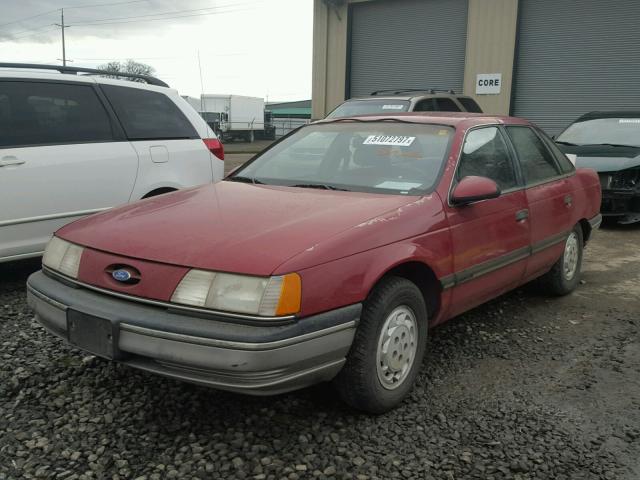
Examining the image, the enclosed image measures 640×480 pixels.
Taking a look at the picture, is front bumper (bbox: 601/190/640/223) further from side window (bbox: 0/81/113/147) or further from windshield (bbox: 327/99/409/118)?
side window (bbox: 0/81/113/147)

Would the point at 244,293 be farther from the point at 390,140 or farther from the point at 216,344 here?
the point at 390,140

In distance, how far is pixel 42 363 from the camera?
342 cm

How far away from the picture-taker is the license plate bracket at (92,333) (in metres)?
2.56

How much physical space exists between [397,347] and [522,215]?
1559 mm

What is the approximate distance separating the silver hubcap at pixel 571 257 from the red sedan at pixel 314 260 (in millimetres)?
758

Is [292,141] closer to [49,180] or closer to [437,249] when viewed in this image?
[437,249]

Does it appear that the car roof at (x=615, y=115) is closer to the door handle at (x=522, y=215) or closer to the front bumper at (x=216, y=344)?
the door handle at (x=522, y=215)

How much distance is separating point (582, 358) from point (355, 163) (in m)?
1.83

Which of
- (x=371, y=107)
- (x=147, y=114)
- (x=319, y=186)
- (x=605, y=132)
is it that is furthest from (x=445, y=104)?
(x=319, y=186)

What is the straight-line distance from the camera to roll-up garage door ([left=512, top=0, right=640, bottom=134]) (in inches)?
613

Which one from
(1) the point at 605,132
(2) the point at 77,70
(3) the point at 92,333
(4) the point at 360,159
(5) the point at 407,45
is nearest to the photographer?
(3) the point at 92,333

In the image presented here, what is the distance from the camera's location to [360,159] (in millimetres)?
3744

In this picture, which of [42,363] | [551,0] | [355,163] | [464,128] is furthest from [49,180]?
[551,0]

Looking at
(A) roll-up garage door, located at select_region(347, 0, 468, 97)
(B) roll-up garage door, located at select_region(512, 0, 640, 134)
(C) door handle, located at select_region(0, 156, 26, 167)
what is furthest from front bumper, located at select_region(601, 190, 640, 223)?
(A) roll-up garage door, located at select_region(347, 0, 468, 97)
